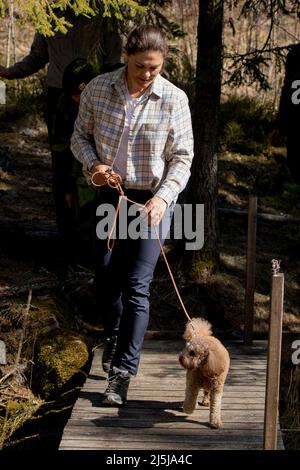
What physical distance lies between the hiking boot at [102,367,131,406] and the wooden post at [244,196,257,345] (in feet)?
5.26

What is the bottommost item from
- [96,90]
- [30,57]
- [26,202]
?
[26,202]

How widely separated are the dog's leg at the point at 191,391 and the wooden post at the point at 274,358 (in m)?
0.78

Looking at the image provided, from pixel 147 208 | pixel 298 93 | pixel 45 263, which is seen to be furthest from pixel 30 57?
pixel 147 208

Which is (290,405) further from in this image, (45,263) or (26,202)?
(26,202)

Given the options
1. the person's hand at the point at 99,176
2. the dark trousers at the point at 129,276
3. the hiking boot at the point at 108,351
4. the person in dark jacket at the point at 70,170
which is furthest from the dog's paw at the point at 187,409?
the person in dark jacket at the point at 70,170

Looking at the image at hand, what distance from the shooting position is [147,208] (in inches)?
168

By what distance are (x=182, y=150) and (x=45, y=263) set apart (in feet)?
11.5

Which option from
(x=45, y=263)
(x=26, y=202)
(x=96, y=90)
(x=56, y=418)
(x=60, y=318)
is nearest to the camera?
(x=96, y=90)

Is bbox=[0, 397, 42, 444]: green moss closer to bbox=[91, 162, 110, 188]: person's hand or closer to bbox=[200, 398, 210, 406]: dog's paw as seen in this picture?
bbox=[200, 398, 210, 406]: dog's paw

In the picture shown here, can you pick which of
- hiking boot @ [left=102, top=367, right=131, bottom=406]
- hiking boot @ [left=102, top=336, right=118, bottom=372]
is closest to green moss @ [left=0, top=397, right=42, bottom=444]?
hiking boot @ [left=102, top=336, right=118, bottom=372]

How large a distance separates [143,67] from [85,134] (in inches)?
24.8

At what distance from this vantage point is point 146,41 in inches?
166

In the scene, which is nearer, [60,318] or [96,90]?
[96,90]

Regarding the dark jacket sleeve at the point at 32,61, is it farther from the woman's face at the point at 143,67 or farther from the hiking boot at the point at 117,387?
the hiking boot at the point at 117,387
